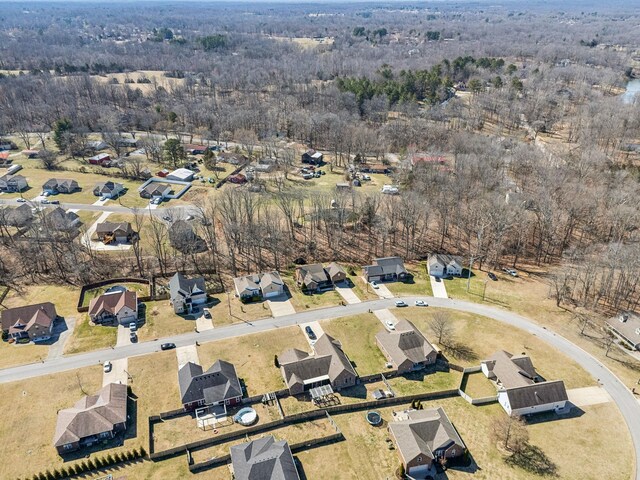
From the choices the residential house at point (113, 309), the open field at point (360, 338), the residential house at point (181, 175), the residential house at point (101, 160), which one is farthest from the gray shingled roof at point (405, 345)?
the residential house at point (101, 160)

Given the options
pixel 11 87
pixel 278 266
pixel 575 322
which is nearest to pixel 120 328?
pixel 278 266

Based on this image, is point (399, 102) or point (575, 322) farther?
point (399, 102)

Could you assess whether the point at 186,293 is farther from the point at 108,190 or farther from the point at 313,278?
the point at 108,190

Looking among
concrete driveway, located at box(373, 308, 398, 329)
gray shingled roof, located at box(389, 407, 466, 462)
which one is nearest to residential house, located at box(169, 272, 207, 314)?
concrete driveway, located at box(373, 308, 398, 329)

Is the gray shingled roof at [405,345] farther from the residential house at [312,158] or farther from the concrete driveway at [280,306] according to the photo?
the residential house at [312,158]

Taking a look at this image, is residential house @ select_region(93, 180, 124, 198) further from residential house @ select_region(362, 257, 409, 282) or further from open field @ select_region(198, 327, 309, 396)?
residential house @ select_region(362, 257, 409, 282)

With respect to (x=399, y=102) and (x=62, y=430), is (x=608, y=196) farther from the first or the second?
(x=62, y=430)
